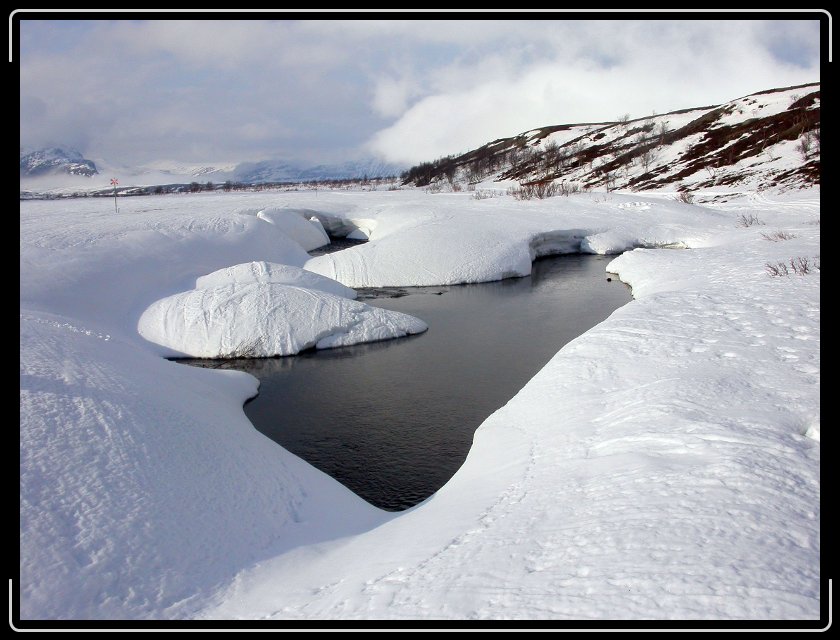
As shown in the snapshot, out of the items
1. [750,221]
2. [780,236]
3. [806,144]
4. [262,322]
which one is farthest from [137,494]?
[806,144]

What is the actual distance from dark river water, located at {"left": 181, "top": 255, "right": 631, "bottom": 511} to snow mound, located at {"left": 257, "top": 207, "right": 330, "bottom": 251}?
11805 millimetres

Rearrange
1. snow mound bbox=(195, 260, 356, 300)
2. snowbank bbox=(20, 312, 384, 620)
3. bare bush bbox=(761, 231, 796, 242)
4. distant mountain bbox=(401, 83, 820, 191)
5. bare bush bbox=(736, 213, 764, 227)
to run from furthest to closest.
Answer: distant mountain bbox=(401, 83, 820, 191) < bare bush bbox=(736, 213, 764, 227) < bare bush bbox=(761, 231, 796, 242) < snow mound bbox=(195, 260, 356, 300) < snowbank bbox=(20, 312, 384, 620)

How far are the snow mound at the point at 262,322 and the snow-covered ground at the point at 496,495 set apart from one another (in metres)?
2.59

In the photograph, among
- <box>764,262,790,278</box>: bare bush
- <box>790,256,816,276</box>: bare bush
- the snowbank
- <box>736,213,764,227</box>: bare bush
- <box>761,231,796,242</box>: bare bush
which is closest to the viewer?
the snowbank

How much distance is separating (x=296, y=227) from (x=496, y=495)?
83.3ft

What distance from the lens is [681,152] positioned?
5384 cm

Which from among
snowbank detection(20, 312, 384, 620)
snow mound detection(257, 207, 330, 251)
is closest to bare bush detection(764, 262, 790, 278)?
snowbank detection(20, 312, 384, 620)

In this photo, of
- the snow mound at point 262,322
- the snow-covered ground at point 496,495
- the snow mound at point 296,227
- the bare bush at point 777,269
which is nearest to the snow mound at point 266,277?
the snow mound at point 262,322

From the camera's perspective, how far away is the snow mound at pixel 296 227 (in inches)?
1086

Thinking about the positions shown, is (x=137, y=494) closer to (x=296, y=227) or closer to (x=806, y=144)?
(x=296, y=227)

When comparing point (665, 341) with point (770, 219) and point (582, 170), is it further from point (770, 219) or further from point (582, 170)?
point (582, 170)

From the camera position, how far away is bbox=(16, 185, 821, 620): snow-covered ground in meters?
3.27

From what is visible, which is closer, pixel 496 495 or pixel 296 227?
pixel 496 495

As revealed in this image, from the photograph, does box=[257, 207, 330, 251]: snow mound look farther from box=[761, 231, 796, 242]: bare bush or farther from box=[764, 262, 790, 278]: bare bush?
box=[764, 262, 790, 278]: bare bush
